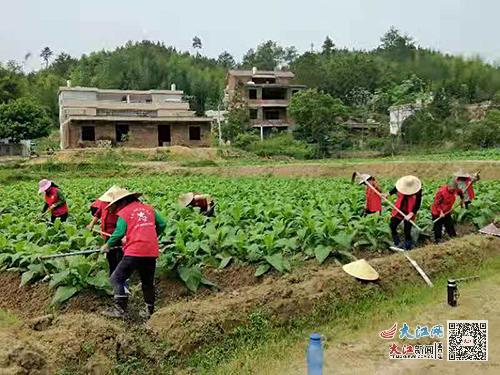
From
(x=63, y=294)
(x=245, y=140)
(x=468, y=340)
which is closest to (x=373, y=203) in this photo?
(x=468, y=340)

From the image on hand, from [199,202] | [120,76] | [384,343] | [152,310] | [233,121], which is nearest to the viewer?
[384,343]

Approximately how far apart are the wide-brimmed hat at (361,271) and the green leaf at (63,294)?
3.67m

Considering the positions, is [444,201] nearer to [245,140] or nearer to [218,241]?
[218,241]

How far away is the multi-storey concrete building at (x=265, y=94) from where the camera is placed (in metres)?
56.0

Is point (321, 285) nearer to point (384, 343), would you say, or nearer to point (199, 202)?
point (384, 343)

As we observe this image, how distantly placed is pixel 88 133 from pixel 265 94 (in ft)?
67.4

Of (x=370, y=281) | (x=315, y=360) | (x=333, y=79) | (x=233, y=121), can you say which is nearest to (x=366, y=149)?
(x=233, y=121)

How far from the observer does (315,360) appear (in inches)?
215

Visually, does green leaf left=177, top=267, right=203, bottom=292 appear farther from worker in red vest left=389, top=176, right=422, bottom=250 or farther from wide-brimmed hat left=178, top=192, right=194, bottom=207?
wide-brimmed hat left=178, top=192, right=194, bottom=207

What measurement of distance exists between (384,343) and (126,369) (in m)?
2.89

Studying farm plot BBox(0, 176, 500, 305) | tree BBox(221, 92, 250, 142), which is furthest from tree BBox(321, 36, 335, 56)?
farm plot BBox(0, 176, 500, 305)

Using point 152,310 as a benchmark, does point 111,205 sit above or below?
above

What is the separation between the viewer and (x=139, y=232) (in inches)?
272

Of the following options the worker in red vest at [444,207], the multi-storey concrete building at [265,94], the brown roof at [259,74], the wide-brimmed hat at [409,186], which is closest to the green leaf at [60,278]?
the wide-brimmed hat at [409,186]
